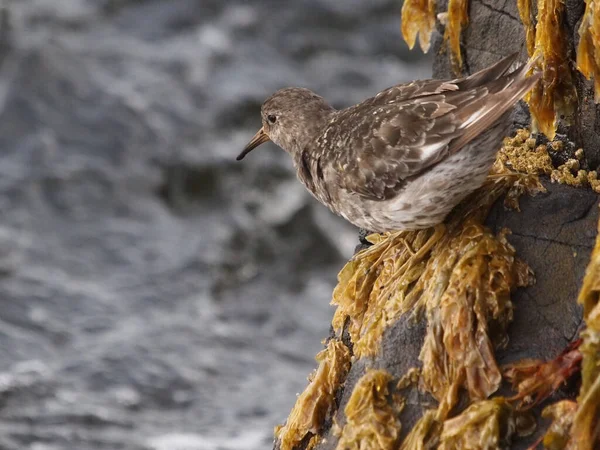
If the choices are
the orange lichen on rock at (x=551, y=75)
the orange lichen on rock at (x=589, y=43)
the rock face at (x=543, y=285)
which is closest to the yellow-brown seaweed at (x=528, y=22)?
the orange lichen on rock at (x=551, y=75)

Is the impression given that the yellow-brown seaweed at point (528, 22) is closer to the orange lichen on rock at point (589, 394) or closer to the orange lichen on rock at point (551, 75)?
the orange lichen on rock at point (551, 75)

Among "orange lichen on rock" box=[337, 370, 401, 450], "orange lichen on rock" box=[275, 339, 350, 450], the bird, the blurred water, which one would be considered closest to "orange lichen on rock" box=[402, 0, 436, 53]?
the bird

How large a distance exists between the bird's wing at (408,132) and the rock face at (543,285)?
39cm

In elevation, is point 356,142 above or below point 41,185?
below

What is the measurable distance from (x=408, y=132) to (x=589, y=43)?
0.85 m

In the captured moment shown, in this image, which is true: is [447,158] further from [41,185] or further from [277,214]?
[41,185]

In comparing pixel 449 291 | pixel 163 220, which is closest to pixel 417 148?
pixel 449 291

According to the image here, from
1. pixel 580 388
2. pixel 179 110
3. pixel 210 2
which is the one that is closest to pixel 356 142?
pixel 580 388

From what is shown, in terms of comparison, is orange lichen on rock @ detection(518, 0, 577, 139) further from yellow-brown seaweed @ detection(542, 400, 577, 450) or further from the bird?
yellow-brown seaweed @ detection(542, 400, 577, 450)

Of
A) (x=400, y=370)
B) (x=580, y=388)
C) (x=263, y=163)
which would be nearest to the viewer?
(x=580, y=388)

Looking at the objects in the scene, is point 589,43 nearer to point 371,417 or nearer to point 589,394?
point 589,394

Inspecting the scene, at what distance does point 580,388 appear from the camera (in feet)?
10.6

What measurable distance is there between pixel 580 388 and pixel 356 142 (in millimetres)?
1643

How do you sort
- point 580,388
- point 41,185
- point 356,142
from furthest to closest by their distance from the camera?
point 41,185
point 356,142
point 580,388
